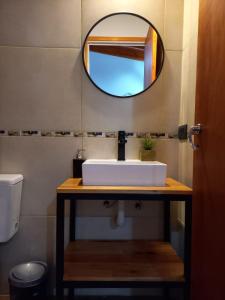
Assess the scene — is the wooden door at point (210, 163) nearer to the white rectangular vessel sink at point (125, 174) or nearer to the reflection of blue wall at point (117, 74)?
the white rectangular vessel sink at point (125, 174)

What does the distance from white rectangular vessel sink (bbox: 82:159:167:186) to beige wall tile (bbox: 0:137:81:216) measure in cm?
40

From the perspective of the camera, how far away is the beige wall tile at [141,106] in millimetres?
1573

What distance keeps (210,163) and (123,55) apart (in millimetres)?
980

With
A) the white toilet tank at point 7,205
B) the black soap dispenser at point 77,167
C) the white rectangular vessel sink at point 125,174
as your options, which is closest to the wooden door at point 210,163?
the white rectangular vessel sink at point 125,174

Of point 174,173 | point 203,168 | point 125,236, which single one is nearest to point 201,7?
point 203,168

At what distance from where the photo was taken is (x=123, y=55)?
1.56 metres

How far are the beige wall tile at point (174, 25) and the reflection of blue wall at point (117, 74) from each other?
0.24 metres

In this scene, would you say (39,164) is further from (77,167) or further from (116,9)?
(116,9)

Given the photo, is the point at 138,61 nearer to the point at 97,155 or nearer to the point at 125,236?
the point at 97,155

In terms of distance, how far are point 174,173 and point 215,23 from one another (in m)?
0.96

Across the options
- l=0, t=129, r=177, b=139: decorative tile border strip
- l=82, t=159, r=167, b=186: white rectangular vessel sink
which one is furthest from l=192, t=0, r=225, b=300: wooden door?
l=0, t=129, r=177, b=139: decorative tile border strip

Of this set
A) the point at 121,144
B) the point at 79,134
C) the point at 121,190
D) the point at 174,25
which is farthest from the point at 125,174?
the point at 174,25

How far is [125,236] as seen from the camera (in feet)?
5.33

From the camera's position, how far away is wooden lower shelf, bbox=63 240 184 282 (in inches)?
47.3
